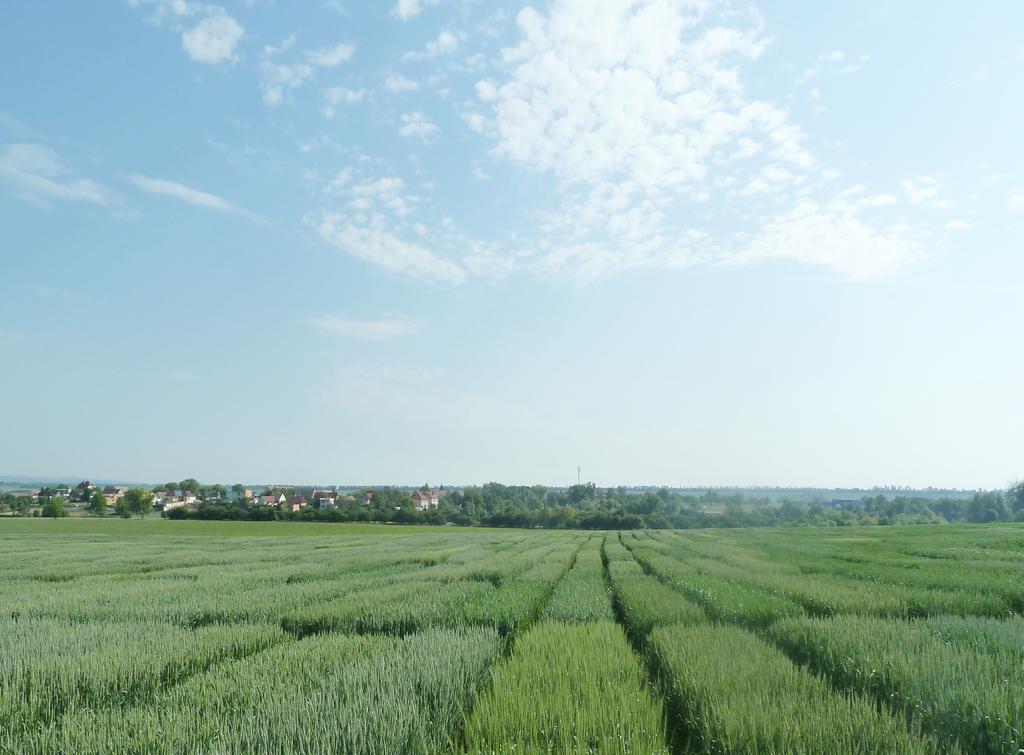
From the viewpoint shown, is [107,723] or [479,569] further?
[479,569]

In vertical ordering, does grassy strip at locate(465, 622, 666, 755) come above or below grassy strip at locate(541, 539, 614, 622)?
above

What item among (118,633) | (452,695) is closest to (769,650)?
(452,695)

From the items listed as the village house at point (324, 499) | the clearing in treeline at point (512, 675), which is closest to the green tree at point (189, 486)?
the village house at point (324, 499)

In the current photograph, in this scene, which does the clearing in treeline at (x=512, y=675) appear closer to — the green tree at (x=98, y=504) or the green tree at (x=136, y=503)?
the green tree at (x=136, y=503)

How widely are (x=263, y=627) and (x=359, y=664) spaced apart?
347 centimetres

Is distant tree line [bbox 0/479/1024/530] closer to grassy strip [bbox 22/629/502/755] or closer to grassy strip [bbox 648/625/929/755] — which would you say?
grassy strip [bbox 648/625/929/755]

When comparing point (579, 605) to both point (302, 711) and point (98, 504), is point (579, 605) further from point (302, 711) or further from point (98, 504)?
point (98, 504)

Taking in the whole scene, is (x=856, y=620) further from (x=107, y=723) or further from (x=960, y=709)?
(x=107, y=723)

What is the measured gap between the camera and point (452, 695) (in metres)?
4.47

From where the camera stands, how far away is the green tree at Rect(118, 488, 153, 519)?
9131 centimetres

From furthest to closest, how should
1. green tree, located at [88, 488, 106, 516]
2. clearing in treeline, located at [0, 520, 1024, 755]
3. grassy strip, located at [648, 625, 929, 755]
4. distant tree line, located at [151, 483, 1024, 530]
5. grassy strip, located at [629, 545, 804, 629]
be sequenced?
green tree, located at [88, 488, 106, 516]
distant tree line, located at [151, 483, 1024, 530]
grassy strip, located at [629, 545, 804, 629]
clearing in treeline, located at [0, 520, 1024, 755]
grassy strip, located at [648, 625, 929, 755]

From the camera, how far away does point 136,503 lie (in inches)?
3691

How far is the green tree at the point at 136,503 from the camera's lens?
91.3m

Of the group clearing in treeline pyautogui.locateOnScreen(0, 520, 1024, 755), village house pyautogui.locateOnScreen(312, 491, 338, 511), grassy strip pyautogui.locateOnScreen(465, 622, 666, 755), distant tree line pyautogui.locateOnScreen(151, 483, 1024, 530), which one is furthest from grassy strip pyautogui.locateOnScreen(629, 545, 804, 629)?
village house pyautogui.locateOnScreen(312, 491, 338, 511)
